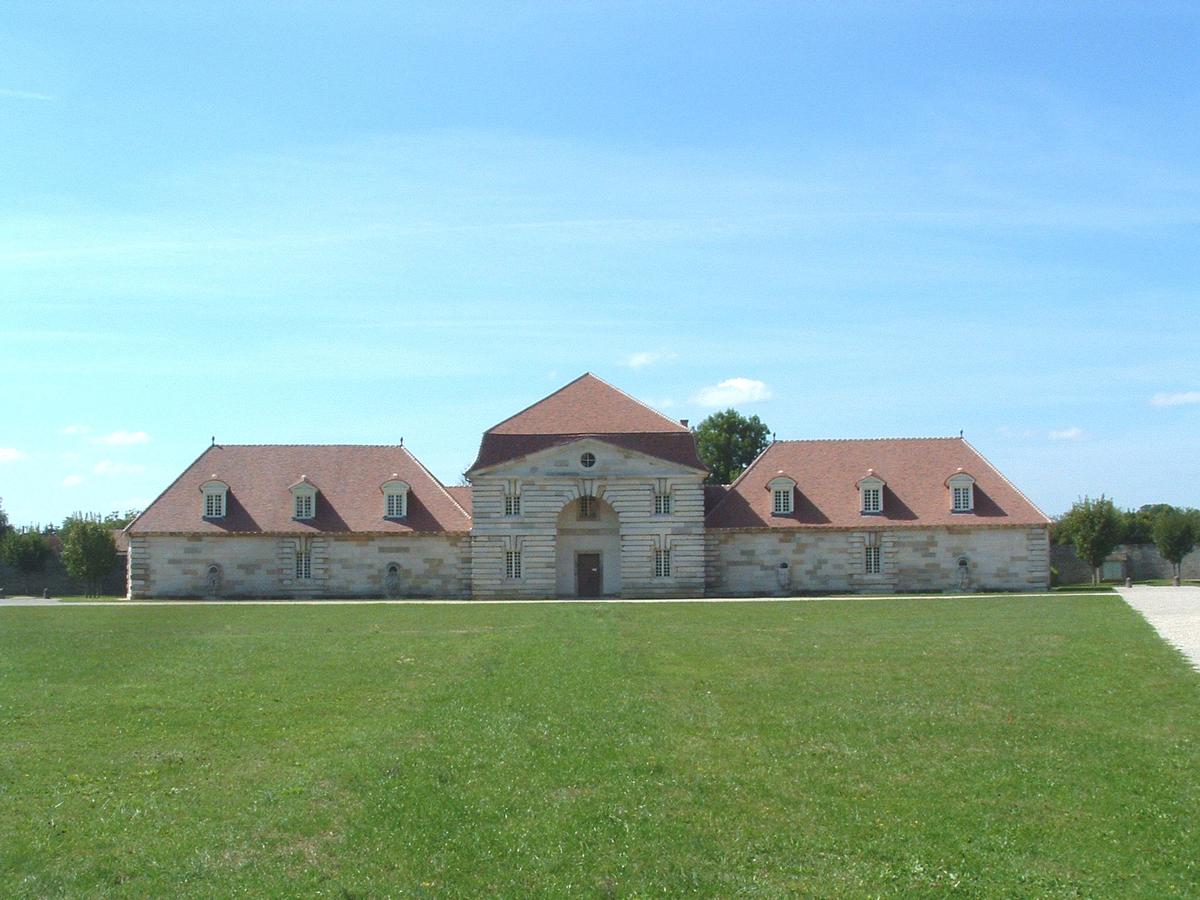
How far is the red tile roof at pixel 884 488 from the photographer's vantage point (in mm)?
53281

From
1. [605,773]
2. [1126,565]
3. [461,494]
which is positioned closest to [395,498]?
[461,494]

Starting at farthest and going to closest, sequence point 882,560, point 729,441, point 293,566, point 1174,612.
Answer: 1. point 729,441
2. point 293,566
3. point 882,560
4. point 1174,612

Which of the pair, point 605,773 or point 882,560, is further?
point 882,560

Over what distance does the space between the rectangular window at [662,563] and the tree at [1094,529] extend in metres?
20.6

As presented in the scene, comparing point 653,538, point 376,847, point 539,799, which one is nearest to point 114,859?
point 376,847

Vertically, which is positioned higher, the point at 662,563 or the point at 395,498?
the point at 395,498

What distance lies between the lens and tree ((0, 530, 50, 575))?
6856 cm

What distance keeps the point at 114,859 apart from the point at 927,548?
150 ft

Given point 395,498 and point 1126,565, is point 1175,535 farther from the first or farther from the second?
point 395,498

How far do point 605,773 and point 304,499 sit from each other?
42998 mm

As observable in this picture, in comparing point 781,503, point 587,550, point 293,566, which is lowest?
point 293,566

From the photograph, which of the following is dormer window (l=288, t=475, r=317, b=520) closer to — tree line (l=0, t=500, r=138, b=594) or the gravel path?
tree line (l=0, t=500, r=138, b=594)

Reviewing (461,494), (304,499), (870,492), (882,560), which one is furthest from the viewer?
(461,494)

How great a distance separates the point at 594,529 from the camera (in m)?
54.0
